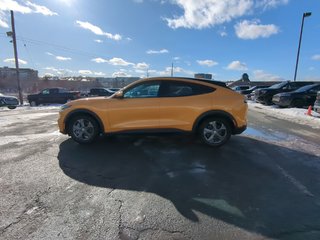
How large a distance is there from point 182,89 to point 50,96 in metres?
20.9

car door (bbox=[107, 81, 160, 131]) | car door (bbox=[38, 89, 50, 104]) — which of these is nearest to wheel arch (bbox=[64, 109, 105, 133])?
car door (bbox=[107, 81, 160, 131])

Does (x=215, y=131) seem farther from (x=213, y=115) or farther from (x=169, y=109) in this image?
(x=169, y=109)

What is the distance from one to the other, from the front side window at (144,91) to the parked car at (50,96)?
19671mm

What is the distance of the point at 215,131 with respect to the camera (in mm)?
6062

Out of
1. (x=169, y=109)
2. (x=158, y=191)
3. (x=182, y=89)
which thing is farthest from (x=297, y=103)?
(x=158, y=191)

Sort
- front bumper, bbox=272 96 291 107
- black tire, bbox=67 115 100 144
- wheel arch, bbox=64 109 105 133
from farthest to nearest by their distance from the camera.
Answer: front bumper, bbox=272 96 291 107
black tire, bbox=67 115 100 144
wheel arch, bbox=64 109 105 133

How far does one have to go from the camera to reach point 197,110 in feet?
19.4

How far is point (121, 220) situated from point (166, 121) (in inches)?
130

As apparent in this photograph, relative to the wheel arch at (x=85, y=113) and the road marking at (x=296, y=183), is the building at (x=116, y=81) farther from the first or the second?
the road marking at (x=296, y=183)

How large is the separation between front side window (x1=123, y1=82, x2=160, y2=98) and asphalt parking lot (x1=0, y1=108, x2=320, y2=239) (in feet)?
4.29

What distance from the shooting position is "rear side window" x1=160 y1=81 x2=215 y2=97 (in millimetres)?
5977

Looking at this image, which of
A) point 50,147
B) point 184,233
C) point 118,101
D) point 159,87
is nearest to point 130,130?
point 118,101

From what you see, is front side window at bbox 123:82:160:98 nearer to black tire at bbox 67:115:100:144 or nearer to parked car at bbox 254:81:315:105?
black tire at bbox 67:115:100:144

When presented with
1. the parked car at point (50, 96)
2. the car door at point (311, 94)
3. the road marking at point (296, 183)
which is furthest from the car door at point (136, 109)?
the parked car at point (50, 96)
